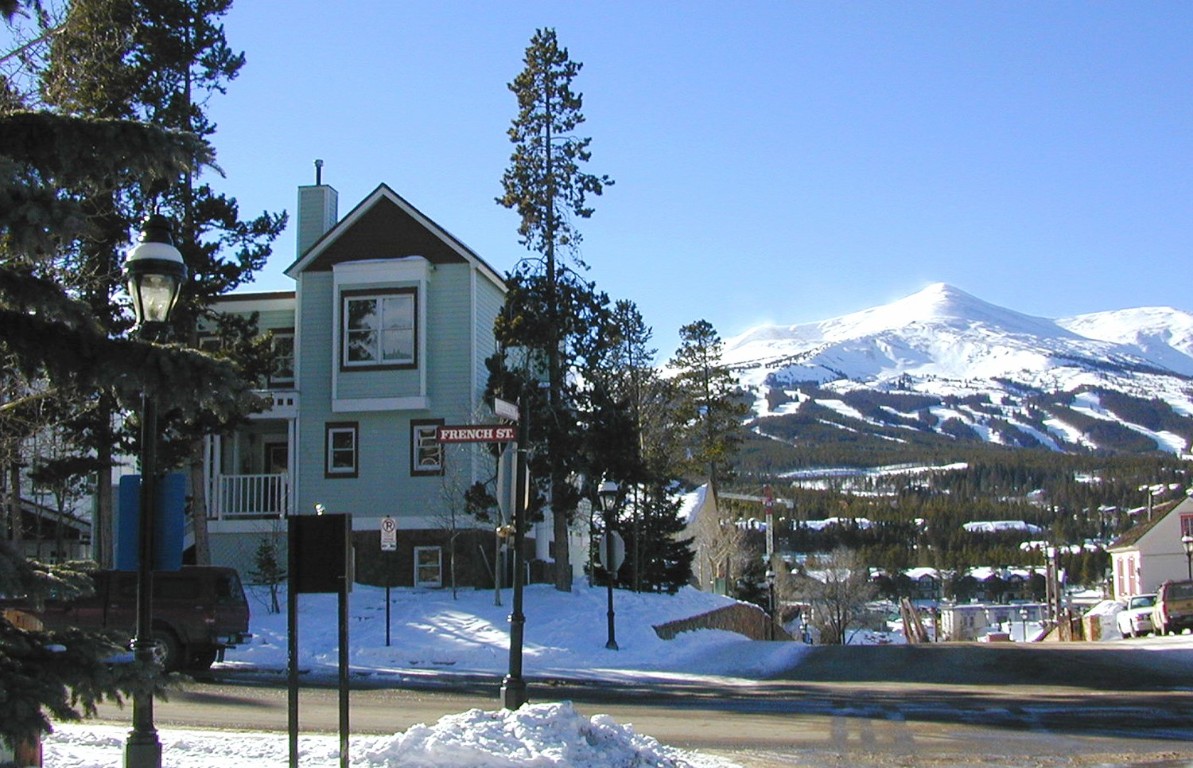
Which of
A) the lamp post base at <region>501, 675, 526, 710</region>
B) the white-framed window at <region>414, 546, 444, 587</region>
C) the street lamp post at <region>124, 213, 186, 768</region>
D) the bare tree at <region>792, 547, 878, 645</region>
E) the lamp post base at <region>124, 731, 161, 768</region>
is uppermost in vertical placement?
the street lamp post at <region>124, 213, 186, 768</region>

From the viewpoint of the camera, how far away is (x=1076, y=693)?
2062cm

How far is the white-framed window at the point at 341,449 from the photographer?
34.6m

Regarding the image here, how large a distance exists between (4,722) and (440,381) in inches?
1125

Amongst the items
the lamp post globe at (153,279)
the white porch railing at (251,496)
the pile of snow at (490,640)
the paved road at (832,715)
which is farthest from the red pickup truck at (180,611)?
the lamp post globe at (153,279)

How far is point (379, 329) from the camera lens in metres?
34.2

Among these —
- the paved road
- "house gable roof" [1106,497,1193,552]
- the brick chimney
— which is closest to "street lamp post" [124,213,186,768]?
the paved road

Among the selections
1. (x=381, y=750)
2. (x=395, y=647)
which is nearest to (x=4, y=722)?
(x=381, y=750)

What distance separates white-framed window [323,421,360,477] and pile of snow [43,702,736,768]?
21.9 meters

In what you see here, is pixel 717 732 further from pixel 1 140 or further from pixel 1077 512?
pixel 1077 512

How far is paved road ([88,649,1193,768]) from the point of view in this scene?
13.5 metres

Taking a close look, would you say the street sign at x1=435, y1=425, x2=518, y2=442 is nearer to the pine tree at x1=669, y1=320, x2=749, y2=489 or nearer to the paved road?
the paved road

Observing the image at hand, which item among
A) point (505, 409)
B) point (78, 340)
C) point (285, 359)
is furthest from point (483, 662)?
point (78, 340)

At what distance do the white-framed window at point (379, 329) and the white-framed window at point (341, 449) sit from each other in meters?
1.72

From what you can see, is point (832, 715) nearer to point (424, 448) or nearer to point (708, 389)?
point (424, 448)
